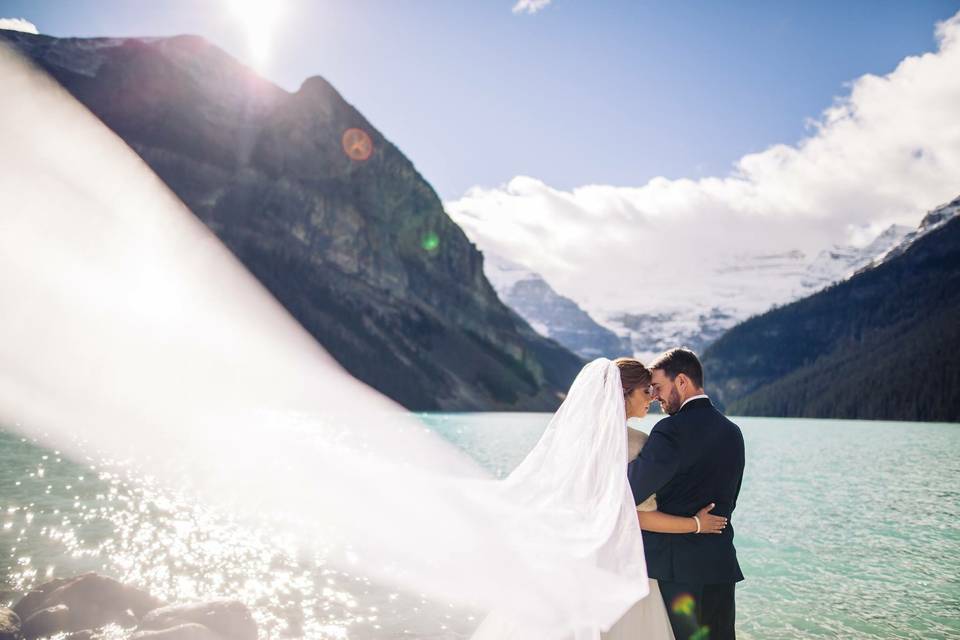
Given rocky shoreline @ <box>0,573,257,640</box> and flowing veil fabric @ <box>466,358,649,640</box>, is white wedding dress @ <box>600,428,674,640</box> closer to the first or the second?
flowing veil fabric @ <box>466,358,649,640</box>

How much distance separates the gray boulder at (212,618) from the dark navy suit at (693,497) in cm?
1094

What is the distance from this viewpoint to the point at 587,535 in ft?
15.8

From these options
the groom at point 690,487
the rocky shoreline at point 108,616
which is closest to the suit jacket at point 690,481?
the groom at point 690,487

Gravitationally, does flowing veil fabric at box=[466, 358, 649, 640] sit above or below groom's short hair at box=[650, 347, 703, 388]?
below

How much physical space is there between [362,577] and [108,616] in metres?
6.92

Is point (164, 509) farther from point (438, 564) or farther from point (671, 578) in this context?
point (671, 578)

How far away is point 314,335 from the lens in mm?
176750

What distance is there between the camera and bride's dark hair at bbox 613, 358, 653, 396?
517 centimetres

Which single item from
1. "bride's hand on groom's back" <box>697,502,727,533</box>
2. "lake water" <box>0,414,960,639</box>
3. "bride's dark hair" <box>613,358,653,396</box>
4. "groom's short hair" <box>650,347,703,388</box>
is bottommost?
"lake water" <box>0,414,960,639</box>

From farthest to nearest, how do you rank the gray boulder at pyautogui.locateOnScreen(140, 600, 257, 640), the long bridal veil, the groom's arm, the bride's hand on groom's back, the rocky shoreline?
the gray boulder at pyautogui.locateOnScreen(140, 600, 257, 640) < the rocky shoreline < the long bridal veil < the bride's hand on groom's back < the groom's arm

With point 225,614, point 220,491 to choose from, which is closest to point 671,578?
point 225,614

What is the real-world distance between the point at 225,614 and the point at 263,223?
192 m

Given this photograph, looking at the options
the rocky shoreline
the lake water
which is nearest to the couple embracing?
the rocky shoreline

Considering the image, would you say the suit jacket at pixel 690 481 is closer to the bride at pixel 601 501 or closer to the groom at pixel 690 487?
the groom at pixel 690 487
